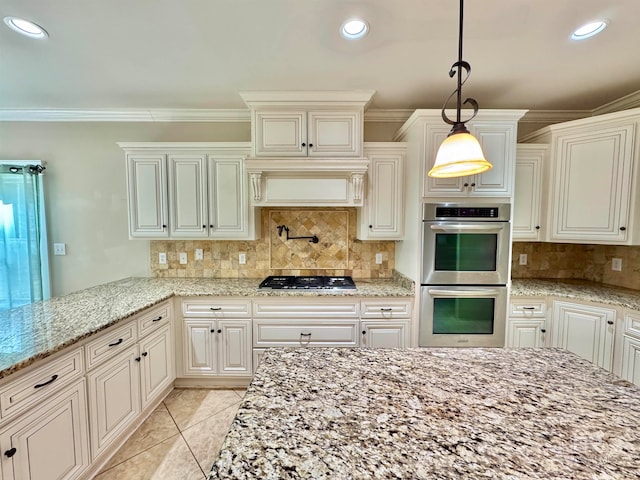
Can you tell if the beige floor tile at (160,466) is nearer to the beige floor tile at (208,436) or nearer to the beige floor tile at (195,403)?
the beige floor tile at (208,436)

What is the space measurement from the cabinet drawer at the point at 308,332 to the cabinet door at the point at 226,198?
932 millimetres

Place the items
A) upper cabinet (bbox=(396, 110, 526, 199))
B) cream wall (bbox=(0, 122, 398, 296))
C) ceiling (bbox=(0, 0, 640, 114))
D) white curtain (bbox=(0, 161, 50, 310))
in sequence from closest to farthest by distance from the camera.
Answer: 1. ceiling (bbox=(0, 0, 640, 114))
2. upper cabinet (bbox=(396, 110, 526, 199))
3. white curtain (bbox=(0, 161, 50, 310))
4. cream wall (bbox=(0, 122, 398, 296))

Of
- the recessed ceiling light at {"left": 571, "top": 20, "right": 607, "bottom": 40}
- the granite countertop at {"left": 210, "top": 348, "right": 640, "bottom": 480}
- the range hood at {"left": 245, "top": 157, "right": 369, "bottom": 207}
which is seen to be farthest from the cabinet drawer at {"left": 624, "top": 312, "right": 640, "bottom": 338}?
the range hood at {"left": 245, "top": 157, "right": 369, "bottom": 207}

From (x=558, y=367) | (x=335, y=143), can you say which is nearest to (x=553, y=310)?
(x=558, y=367)

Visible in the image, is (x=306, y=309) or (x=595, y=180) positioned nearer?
(x=595, y=180)

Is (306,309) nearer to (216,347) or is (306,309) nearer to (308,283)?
(308,283)

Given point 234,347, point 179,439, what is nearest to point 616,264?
point 234,347

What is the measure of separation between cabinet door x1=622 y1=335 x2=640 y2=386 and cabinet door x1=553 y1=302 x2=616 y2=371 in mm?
72

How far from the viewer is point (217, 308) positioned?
241cm

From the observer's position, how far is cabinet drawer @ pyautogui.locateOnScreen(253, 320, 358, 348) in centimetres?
240

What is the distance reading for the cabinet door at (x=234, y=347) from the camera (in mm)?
2412

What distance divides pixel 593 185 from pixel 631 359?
4.48 feet

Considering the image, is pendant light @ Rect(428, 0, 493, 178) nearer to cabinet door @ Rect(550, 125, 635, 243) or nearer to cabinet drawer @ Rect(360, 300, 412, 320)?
cabinet drawer @ Rect(360, 300, 412, 320)

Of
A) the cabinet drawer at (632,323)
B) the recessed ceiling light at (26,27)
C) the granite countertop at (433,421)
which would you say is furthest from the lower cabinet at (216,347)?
the cabinet drawer at (632,323)
